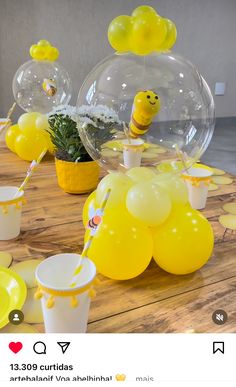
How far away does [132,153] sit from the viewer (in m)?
0.61

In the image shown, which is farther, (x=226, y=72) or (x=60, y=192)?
(x=226, y=72)

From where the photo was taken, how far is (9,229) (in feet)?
2.08

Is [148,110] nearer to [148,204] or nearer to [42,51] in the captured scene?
[148,204]

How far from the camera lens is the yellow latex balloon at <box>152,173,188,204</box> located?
1.79 feet

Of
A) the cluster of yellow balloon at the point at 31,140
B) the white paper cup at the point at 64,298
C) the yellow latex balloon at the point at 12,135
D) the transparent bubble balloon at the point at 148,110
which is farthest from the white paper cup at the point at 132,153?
the yellow latex balloon at the point at 12,135

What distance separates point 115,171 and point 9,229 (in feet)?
0.67

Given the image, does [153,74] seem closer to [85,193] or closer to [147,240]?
[147,240]

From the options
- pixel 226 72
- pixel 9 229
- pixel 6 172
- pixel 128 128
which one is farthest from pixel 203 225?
pixel 226 72

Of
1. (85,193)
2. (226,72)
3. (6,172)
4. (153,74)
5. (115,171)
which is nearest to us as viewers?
(153,74)
